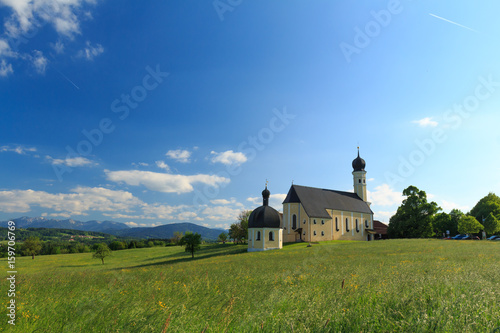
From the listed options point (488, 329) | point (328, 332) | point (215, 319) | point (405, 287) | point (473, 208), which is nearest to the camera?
point (488, 329)

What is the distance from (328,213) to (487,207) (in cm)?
4507

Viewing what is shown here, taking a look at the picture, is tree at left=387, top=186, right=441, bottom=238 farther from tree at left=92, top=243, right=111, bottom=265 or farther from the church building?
tree at left=92, top=243, right=111, bottom=265

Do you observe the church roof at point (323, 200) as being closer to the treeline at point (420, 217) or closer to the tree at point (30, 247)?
the treeline at point (420, 217)

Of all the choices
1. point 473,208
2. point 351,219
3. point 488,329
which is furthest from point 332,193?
point 488,329

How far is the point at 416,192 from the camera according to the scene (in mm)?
68062

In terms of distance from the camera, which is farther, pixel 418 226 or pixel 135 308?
pixel 418 226

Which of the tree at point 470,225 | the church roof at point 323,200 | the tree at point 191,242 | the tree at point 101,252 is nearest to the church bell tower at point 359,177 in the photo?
the church roof at point 323,200

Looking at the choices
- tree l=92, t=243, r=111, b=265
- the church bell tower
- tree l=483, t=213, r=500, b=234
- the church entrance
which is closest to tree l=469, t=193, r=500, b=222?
tree l=483, t=213, r=500, b=234

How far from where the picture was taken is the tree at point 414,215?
6550cm

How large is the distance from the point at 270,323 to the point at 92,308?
3965mm

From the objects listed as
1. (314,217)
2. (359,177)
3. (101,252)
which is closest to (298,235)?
(314,217)

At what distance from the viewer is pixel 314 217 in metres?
59.5

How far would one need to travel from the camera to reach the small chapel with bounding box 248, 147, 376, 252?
1937 inches

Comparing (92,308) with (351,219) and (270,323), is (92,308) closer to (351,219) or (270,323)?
(270,323)
